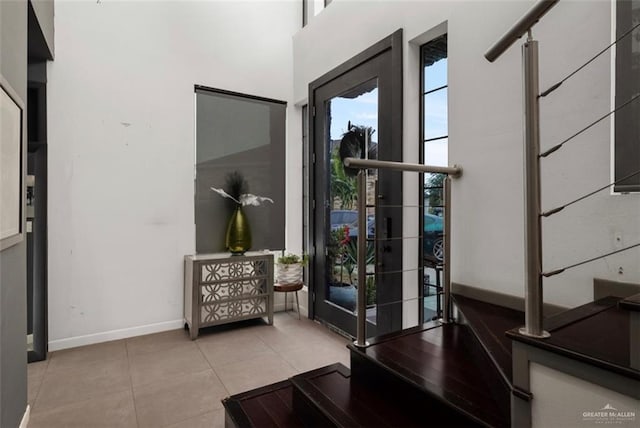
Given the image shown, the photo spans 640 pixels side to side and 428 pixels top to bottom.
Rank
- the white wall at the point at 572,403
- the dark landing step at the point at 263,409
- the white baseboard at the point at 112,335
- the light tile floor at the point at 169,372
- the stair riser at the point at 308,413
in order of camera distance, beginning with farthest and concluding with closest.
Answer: the white baseboard at the point at 112,335 < the light tile floor at the point at 169,372 < the dark landing step at the point at 263,409 < the stair riser at the point at 308,413 < the white wall at the point at 572,403

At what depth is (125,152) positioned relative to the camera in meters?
3.03

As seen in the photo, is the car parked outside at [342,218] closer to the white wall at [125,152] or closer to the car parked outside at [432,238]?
the car parked outside at [432,238]

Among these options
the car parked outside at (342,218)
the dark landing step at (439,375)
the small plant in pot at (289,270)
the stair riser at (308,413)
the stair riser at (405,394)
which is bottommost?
the stair riser at (308,413)

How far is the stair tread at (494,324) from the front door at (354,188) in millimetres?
615

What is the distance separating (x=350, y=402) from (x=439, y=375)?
399 millimetres

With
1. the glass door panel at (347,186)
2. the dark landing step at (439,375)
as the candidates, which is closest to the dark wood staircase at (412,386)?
the dark landing step at (439,375)

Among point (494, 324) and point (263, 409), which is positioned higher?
point (494, 324)

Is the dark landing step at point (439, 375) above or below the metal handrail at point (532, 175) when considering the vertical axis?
below

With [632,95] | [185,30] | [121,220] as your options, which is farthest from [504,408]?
[185,30]

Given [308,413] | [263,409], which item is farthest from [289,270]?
[308,413]

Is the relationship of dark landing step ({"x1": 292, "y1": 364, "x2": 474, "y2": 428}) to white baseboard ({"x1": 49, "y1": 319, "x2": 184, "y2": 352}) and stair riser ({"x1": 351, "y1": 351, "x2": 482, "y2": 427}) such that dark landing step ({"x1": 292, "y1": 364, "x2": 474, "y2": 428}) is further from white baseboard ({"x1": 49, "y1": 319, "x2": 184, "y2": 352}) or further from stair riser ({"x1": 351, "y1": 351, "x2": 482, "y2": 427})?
white baseboard ({"x1": 49, "y1": 319, "x2": 184, "y2": 352})

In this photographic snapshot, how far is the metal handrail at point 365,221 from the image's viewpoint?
176cm

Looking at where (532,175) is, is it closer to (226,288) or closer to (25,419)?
(25,419)

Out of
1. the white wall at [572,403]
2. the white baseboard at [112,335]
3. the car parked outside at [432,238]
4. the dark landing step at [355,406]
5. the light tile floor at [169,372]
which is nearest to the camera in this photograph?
the white wall at [572,403]
